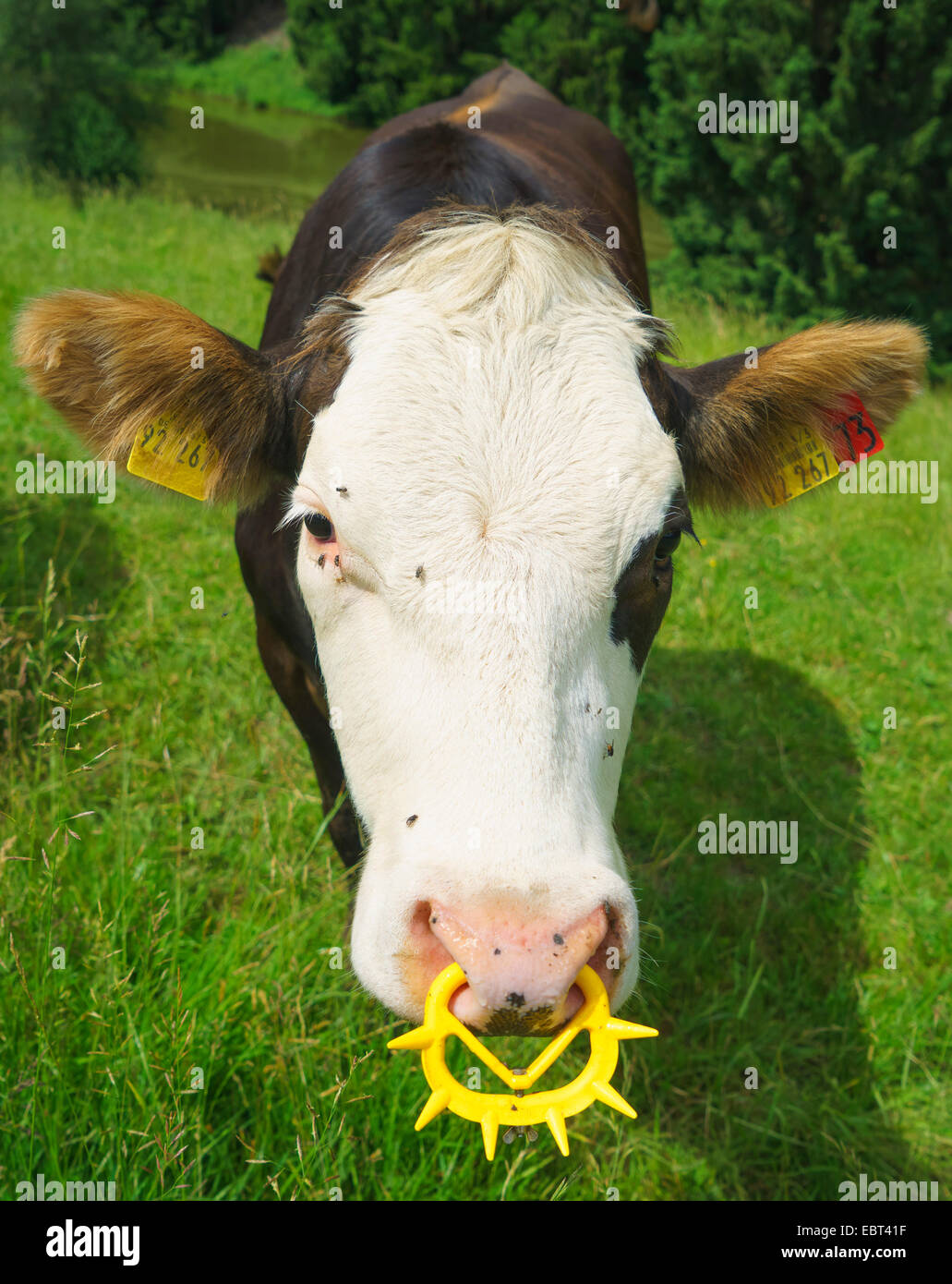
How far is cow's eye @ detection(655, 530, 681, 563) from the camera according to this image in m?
1.95

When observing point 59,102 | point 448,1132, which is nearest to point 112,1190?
point 448,1132

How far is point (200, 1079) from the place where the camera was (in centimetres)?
210

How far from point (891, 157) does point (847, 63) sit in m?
1.29

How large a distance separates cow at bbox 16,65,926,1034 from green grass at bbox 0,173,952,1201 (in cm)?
51

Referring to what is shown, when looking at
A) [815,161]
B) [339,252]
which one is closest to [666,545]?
[339,252]

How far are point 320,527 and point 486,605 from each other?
20.0 inches

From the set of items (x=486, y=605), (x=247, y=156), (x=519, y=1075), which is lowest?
(x=519, y=1075)

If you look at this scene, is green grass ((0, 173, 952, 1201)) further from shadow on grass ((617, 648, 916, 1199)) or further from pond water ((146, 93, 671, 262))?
pond water ((146, 93, 671, 262))

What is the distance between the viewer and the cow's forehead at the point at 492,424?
5.59ft

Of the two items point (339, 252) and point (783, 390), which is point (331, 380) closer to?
point (339, 252)

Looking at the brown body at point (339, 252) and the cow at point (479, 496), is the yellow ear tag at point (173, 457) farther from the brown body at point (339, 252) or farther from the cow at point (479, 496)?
the brown body at point (339, 252)

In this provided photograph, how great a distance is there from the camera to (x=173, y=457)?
2.20m

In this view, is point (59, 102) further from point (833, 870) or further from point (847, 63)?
point (833, 870)

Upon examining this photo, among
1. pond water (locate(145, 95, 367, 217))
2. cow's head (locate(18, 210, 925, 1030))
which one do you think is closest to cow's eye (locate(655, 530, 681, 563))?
cow's head (locate(18, 210, 925, 1030))
